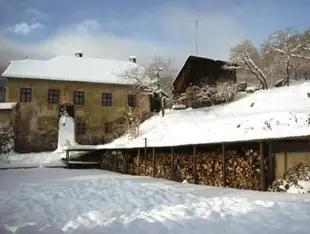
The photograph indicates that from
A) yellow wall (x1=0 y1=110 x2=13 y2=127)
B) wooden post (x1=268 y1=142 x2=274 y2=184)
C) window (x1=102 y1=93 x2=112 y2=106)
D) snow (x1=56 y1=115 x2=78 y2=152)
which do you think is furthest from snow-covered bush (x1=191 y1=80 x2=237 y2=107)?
wooden post (x1=268 y1=142 x2=274 y2=184)

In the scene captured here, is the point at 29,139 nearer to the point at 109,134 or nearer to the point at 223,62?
the point at 109,134

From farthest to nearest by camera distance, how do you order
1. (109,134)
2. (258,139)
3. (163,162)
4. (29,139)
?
(109,134), (29,139), (163,162), (258,139)

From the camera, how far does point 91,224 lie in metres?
6.15

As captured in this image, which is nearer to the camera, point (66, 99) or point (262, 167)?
point (262, 167)

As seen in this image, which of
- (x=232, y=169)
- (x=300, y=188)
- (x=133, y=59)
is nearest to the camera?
(x=300, y=188)

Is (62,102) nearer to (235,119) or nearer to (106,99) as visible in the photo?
(106,99)

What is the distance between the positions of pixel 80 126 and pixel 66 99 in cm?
293

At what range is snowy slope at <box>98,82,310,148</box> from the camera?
19875 mm

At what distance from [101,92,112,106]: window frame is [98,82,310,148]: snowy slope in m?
4.25

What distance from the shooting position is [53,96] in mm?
34688

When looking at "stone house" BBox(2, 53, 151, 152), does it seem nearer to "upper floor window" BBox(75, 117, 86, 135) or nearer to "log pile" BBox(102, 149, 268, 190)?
"upper floor window" BBox(75, 117, 86, 135)

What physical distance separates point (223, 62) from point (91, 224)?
30.3 metres

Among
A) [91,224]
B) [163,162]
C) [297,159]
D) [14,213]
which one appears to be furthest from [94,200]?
[163,162]

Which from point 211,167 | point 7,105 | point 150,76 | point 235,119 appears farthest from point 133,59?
point 211,167
